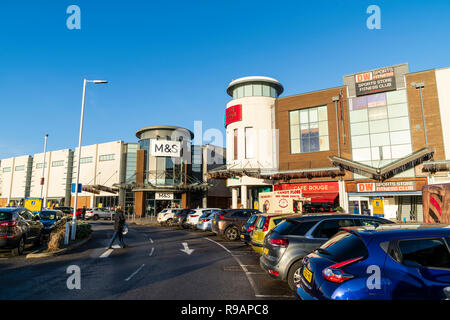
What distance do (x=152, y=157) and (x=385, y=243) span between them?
148 ft

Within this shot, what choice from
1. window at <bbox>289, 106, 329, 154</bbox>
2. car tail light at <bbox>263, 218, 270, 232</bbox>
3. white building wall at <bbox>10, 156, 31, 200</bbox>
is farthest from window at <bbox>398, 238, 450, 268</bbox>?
white building wall at <bbox>10, 156, 31, 200</bbox>

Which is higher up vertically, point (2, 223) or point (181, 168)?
point (181, 168)

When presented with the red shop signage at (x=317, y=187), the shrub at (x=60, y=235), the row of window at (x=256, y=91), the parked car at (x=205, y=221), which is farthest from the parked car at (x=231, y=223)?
the row of window at (x=256, y=91)

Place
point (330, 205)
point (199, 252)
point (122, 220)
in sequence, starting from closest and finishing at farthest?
point (199, 252), point (122, 220), point (330, 205)

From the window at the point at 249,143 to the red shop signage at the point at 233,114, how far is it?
1874mm

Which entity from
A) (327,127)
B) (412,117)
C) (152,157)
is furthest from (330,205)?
(152,157)

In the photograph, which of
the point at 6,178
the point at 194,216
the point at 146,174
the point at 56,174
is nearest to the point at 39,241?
the point at 194,216

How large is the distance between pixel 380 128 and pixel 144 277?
25808 mm

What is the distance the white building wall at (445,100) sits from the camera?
2364 centimetres

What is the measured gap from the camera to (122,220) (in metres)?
12.9

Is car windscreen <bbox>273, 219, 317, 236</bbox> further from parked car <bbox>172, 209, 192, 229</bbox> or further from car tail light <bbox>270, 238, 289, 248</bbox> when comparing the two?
parked car <bbox>172, 209, 192, 229</bbox>

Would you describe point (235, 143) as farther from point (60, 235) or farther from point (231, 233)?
point (60, 235)

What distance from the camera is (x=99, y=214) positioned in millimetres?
39281
